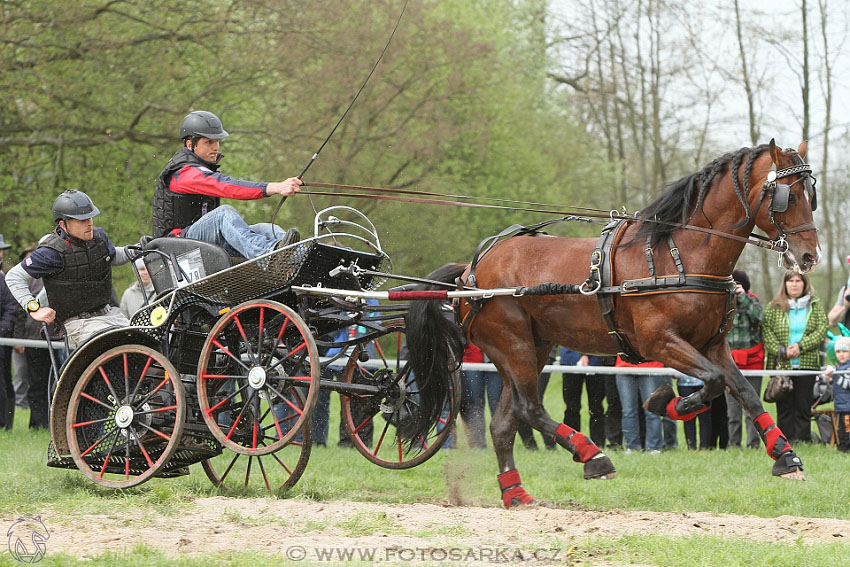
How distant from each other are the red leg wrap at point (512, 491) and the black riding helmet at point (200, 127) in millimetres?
3023

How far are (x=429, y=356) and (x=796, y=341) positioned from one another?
4678 mm

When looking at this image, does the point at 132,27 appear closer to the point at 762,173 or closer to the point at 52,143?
the point at 52,143

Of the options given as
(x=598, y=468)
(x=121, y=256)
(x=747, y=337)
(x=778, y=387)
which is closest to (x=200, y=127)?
(x=121, y=256)

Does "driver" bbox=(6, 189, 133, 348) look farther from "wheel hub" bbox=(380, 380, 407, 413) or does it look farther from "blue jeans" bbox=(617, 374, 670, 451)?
"blue jeans" bbox=(617, 374, 670, 451)

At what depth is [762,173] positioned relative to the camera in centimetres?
647

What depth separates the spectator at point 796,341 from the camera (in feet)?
33.8

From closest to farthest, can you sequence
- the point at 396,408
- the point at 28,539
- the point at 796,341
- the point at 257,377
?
the point at 28,539, the point at 257,377, the point at 396,408, the point at 796,341

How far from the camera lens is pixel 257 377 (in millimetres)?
6469

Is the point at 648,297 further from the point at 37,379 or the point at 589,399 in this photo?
the point at 37,379

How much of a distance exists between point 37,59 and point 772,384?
10.7 m

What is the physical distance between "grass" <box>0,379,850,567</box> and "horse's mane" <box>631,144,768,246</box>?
1.91m

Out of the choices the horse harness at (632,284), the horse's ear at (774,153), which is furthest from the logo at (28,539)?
the horse's ear at (774,153)

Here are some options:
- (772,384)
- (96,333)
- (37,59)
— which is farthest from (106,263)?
(37,59)

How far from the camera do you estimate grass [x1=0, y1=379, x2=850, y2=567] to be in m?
5.09
